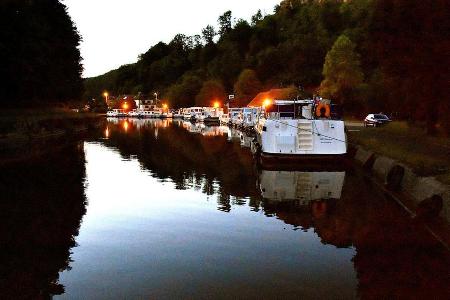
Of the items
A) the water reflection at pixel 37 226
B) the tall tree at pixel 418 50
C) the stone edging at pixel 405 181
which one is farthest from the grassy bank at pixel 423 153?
the water reflection at pixel 37 226

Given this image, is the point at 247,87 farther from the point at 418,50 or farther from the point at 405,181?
the point at 405,181

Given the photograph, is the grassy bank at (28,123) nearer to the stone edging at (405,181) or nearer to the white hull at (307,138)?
the white hull at (307,138)

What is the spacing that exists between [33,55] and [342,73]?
51284 mm

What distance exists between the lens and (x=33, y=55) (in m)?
65.2

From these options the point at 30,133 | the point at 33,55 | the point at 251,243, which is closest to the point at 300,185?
the point at 251,243

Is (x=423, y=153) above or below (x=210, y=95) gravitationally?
below

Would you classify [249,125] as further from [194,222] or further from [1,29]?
[194,222]

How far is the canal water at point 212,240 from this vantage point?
34.2 ft

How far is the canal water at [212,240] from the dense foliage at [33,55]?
4141cm

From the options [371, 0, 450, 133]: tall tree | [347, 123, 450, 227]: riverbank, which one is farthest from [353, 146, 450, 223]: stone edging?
[371, 0, 450, 133]: tall tree

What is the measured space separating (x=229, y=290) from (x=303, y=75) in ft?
401

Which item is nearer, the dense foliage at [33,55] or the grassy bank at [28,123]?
the grassy bank at [28,123]

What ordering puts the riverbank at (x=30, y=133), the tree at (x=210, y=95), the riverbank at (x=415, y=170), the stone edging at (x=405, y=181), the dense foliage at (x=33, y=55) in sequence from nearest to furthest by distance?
the stone edging at (x=405, y=181) < the riverbank at (x=415, y=170) < the riverbank at (x=30, y=133) < the dense foliage at (x=33, y=55) < the tree at (x=210, y=95)

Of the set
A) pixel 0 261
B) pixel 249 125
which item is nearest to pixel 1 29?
pixel 249 125
